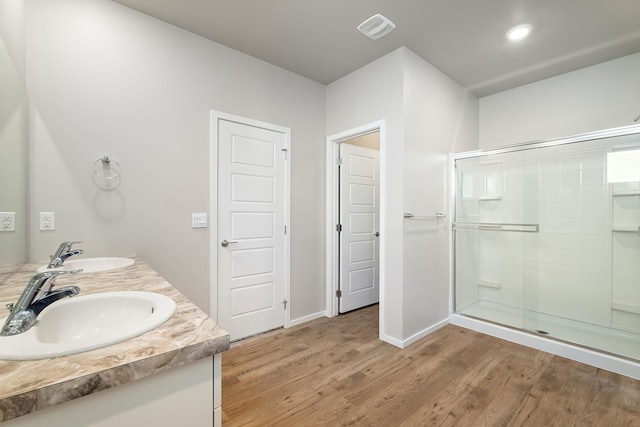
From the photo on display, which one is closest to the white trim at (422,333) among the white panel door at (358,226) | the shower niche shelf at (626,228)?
the white panel door at (358,226)

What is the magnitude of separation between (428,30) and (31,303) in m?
2.93

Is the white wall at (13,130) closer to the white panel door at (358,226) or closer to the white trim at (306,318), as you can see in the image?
the white trim at (306,318)

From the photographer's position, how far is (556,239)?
9.41 ft

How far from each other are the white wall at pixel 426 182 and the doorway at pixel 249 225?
1.25m

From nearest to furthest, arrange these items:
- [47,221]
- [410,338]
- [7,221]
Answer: [7,221] < [47,221] < [410,338]

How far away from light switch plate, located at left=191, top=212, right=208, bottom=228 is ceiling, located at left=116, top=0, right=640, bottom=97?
156cm

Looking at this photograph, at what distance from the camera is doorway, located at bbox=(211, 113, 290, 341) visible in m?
2.51

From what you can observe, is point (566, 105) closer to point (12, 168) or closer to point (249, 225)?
point (249, 225)

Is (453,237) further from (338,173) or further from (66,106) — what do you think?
(66,106)

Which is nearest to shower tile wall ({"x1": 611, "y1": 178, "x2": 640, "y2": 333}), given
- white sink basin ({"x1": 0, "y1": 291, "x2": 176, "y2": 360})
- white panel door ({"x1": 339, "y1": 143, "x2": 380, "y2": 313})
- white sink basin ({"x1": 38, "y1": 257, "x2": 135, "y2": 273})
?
white panel door ({"x1": 339, "y1": 143, "x2": 380, "y2": 313})

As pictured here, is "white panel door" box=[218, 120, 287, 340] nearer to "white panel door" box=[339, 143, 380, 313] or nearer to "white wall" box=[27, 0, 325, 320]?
"white wall" box=[27, 0, 325, 320]

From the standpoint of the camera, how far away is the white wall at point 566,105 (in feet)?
8.83

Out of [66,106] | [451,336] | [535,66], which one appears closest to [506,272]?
[451,336]

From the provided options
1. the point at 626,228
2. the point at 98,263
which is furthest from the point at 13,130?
the point at 626,228
